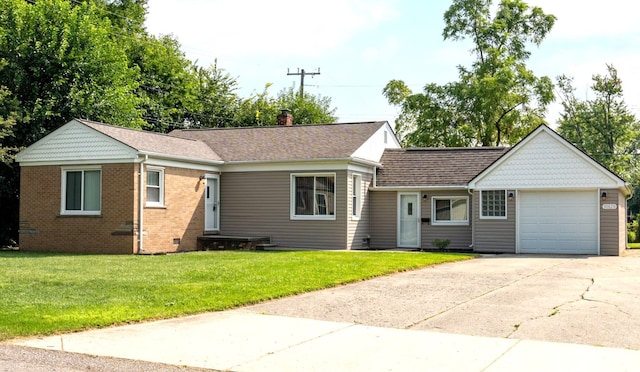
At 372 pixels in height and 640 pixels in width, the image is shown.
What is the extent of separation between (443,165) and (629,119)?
29.4 m

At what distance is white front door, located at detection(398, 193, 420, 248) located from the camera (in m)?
25.9

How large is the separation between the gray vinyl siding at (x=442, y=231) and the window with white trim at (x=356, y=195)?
2.48 m

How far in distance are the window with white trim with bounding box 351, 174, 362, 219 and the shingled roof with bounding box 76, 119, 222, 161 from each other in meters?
5.15

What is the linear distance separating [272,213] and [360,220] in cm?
327

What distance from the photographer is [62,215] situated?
22.5 metres

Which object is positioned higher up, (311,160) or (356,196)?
(311,160)

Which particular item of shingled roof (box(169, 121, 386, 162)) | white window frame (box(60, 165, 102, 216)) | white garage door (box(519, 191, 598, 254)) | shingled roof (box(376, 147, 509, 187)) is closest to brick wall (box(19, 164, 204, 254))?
white window frame (box(60, 165, 102, 216))

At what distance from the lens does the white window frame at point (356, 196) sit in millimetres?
24516

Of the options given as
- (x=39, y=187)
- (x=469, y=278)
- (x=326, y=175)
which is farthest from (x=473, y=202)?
(x=39, y=187)

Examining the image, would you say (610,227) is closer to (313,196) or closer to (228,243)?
(313,196)

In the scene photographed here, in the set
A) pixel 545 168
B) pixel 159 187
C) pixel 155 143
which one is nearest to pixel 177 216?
pixel 159 187

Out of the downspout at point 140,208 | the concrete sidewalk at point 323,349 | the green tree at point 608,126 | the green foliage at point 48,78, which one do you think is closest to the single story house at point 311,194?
the downspout at point 140,208

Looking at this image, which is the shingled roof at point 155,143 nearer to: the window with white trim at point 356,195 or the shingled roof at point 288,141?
the shingled roof at point 288,141

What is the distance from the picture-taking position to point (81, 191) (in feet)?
73.8
